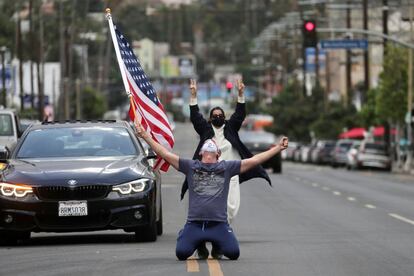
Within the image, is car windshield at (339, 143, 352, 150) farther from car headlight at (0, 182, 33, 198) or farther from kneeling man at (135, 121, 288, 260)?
kneeling man at (135, 121, 288, 260)

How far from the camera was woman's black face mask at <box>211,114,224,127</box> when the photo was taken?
56.2 ft

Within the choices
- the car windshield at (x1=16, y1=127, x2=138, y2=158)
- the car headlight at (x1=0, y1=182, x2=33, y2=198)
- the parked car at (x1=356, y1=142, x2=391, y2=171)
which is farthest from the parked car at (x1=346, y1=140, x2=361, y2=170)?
the car headlight at (x1=0, y1=182, x2=33, y2=198)

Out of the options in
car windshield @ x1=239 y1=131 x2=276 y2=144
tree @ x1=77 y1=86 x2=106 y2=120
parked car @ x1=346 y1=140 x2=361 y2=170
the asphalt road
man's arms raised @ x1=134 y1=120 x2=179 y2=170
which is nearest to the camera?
the asphalt road

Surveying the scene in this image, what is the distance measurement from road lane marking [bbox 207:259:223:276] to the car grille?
2.43 metres

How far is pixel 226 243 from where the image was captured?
14.8 meters

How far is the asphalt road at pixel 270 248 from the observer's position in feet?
46.5

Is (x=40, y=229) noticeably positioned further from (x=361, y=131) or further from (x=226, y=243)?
(x=361, y=131)

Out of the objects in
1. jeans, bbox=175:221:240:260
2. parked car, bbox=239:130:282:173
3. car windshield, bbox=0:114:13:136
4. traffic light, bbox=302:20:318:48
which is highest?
traffic light, bbox=302:20:318:48

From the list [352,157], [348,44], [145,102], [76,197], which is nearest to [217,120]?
[76,197]

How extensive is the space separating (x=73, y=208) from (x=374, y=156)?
47915mm

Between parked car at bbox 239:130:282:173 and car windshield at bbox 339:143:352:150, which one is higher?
parked car at bbox 239:130:282:173

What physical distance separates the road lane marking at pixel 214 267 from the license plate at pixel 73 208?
7.90ft

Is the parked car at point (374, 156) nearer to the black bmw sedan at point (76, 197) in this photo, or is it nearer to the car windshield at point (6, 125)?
the car windshield at point (6, 125)

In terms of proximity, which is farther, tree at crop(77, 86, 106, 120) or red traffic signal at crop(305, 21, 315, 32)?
tree at crop(77, 86, 106, 120)
